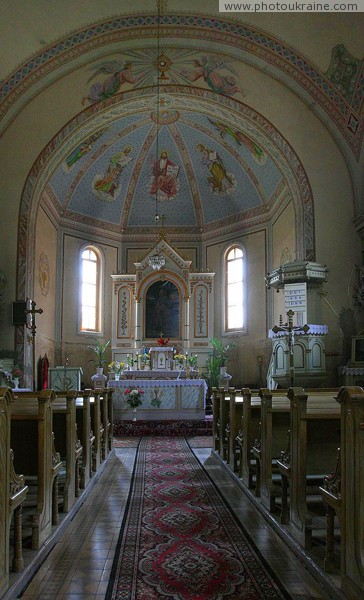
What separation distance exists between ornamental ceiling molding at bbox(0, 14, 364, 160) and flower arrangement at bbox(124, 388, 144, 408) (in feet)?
24.3

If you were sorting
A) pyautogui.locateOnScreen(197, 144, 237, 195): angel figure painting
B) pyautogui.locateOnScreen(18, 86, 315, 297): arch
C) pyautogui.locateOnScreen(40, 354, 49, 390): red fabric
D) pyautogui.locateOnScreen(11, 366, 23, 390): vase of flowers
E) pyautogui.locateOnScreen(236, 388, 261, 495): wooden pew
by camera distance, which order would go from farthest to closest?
pyautogui.locateOnScreen(197, 144, 237, 195): angel figure painting
pyautogui.locateOnScreen(40, 354, 49, 390): red fabric
pyautogui.locateOnScreen(18, 86, 315, 297): arch
pyautogui.locateOnScreen(11, 366, 23, 390): vase of flowers
pyautogui.locateOnScreen(236, 388, 261, 495): wooden pew

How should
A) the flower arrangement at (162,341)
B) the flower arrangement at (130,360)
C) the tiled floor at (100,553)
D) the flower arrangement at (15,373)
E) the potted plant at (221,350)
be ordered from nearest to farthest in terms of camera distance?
the tiled floor at (100,553) → the flower arrangement at (15,373) → the flower arrangement at (162,341) → the flower arrangement at (130,360) → the potted plant at (221,350)

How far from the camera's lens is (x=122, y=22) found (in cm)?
1337

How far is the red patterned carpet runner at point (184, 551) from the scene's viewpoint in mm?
3457

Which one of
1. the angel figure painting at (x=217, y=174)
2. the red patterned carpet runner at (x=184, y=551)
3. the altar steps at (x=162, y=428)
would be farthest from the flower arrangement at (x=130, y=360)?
the red patterned carpet runner at (x=184, y=551)

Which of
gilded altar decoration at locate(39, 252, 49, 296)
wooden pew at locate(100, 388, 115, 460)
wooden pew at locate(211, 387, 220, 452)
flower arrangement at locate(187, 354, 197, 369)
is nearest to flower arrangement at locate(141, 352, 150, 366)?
flower arrangement at locate(187, 354, 197, 369)

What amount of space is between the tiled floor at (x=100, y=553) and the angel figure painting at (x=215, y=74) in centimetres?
1119

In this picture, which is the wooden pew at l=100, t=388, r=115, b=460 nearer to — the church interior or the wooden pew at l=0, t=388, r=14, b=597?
the church interior

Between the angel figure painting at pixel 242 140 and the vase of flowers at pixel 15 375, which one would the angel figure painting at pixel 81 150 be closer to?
the angel figure painting at pixel 242 140

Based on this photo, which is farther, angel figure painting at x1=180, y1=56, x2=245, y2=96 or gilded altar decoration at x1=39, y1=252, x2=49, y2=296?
gilded altar decoration at x1=39, y1=252, x2=49, y2=296

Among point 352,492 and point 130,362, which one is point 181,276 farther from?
point 352,492

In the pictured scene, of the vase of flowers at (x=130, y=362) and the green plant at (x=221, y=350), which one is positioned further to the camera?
the green plant at (x=221, y=350)

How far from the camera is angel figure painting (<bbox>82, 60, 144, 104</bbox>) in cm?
1423

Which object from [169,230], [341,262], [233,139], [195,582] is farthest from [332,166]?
[195,582]
